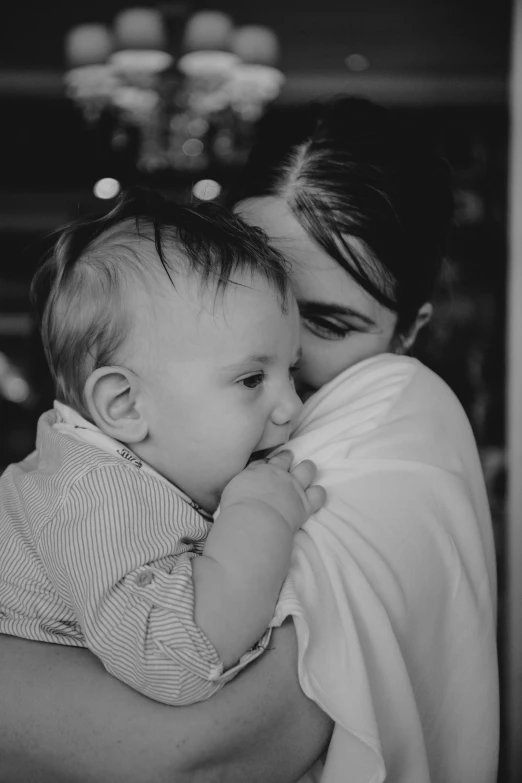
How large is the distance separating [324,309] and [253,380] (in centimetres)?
21

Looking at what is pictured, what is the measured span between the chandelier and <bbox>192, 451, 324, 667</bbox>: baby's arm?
416 cm

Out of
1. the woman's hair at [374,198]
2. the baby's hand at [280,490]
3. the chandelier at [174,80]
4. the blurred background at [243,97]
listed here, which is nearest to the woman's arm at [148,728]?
the baby's hand at [280,490]

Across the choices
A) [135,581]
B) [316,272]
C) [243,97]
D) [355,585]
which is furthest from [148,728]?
[243,97]

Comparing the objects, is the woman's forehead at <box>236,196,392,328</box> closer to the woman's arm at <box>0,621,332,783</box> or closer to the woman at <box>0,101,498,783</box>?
the woman at <box>0,101,498,783</box>

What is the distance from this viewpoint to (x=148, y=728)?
85 cm

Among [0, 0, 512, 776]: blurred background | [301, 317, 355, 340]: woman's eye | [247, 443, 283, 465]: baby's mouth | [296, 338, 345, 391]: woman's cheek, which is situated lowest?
[0, 0, 512, 776]: blurred background

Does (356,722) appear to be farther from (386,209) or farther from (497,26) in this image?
(497,26)

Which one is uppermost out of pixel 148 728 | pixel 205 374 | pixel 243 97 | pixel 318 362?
pixel 205 374

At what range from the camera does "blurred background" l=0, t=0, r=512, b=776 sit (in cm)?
498

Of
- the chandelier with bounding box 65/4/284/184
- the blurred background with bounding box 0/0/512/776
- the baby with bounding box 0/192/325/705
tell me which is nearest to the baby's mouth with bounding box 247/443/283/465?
the baby with bounding box 0/192/325/705

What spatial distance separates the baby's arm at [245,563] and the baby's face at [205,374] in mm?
67

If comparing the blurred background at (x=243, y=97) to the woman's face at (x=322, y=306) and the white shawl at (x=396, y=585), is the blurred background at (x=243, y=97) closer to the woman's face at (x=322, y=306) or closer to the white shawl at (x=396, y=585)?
the woman's face at (x=322, y=306)

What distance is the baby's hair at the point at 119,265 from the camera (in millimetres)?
990

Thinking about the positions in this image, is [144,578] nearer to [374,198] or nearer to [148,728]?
[148,728]
